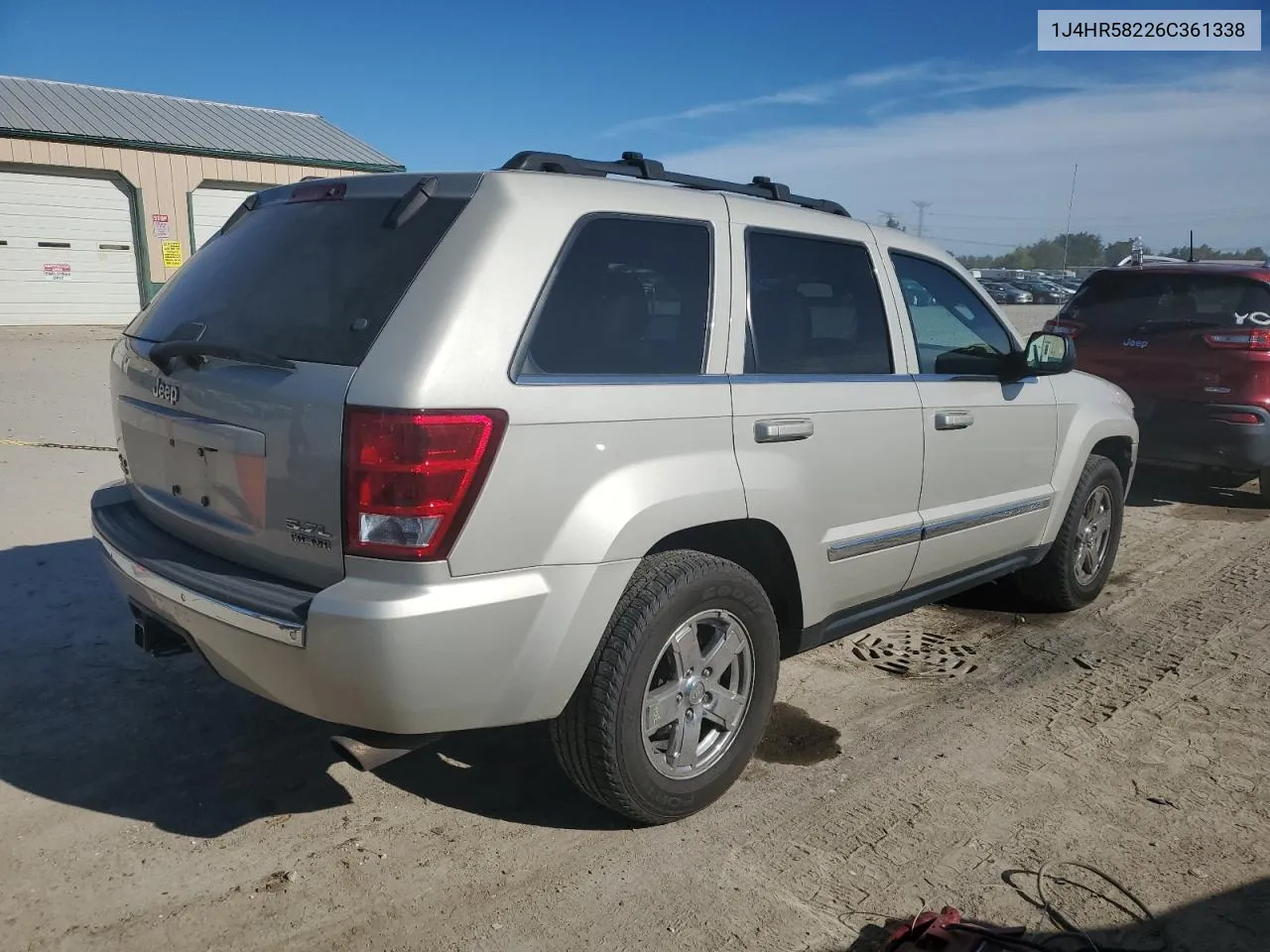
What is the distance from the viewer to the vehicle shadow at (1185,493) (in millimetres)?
7866

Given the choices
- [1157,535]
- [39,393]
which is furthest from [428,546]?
[39,393]

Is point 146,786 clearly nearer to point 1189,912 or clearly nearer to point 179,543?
point 179,543

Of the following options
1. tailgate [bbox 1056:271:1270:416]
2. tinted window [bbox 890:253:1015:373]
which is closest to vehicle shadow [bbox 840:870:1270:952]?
tinted window [bbox 890:253:1015:373]

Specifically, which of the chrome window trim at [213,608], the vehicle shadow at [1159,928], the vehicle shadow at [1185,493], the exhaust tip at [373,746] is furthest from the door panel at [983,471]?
the vehicle shadow at [1185,493]

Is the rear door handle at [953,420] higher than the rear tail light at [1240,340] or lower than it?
lower

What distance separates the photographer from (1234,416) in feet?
22.9

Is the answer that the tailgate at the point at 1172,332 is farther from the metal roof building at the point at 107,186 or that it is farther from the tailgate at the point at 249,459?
the metal roof building at the point at 107,186

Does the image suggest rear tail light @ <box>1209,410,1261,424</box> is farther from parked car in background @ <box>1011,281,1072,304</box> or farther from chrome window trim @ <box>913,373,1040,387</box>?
parked car in background @ <box>1011,281,1072,304</box>

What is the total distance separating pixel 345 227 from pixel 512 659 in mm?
1354

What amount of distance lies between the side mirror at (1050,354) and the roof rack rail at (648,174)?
110 centimetres

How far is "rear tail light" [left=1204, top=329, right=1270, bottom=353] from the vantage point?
6895mm

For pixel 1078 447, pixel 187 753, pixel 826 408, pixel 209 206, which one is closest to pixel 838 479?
pixel 826 408

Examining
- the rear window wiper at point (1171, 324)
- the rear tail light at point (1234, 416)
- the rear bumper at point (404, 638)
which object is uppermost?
the rear window wiper at point (1171, 324)

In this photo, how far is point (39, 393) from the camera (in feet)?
38.5
